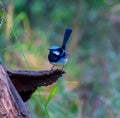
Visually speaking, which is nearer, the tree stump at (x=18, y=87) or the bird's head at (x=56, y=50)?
the tree stump at (x=18, y=87)

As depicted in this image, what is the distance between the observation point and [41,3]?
7.51 meters

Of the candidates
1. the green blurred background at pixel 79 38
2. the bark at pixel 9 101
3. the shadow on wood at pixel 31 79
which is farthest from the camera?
the green blurred background at pixel 79 38

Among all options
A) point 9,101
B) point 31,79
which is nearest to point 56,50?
point 31,79

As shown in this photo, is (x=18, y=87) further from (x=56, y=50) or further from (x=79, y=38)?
(x=79, y=38)

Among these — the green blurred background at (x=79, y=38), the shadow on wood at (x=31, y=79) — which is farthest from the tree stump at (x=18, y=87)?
the green blurred background at (x=79, y=38)

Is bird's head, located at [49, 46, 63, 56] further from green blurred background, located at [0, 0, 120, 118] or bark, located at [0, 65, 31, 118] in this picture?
green blurred background, located at [0, 0, 120, 118]

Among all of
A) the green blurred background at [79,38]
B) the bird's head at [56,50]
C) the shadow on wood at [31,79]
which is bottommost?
the green blurred background at [79,38]

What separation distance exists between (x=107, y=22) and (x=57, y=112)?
148 inches

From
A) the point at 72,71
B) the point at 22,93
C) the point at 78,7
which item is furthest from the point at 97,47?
the point at 22,93

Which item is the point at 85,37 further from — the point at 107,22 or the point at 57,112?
the point at 57,112

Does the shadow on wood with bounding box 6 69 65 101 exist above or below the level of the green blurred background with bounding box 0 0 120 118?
above

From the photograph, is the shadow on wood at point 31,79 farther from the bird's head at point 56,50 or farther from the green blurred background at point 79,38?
the green blurred background at point 79,38

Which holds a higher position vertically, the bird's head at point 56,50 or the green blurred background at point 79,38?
the bird's head at point 56,50

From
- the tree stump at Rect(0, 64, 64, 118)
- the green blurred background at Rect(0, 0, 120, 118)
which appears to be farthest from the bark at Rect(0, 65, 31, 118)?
the green blurred background at Rect(0, 0, 120, 118)
